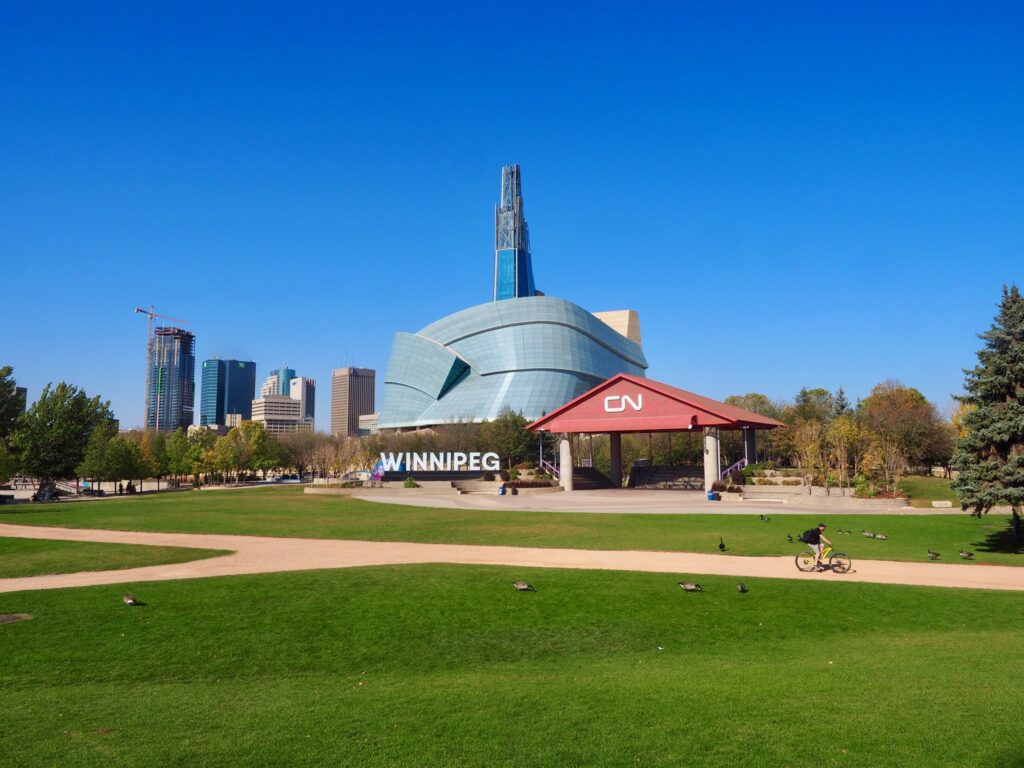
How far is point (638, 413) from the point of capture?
55.1 metres

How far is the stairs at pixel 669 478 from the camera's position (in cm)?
5913

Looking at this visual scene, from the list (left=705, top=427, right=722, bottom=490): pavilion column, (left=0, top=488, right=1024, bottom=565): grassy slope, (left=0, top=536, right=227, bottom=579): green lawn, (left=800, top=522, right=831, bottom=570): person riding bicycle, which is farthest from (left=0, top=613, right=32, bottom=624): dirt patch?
(left=705, top=427, right=722, bottom=490): pavilion column

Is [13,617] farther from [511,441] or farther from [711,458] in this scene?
[511,441]

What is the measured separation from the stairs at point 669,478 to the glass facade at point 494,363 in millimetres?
54498

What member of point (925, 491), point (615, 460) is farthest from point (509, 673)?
point (615, 460)

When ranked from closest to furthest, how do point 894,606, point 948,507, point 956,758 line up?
point 956,758, point 894,606, point 948,507

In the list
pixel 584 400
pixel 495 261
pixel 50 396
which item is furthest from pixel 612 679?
pixel 495 261

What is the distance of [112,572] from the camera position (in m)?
20.0

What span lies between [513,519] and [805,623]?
2140 centimetres

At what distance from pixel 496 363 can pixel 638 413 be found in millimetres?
75063

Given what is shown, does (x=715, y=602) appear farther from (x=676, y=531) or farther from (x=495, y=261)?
(x=495, y=261)

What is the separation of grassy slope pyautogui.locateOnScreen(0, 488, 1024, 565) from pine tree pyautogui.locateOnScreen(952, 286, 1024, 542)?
2022 millimetres

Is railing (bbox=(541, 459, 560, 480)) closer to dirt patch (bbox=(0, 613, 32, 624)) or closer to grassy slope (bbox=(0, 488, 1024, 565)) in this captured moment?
grassy slope (bbox=(0, 488, 1024, 565))

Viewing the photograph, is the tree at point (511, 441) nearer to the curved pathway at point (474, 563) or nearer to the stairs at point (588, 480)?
the stairs at point (588, 480)
